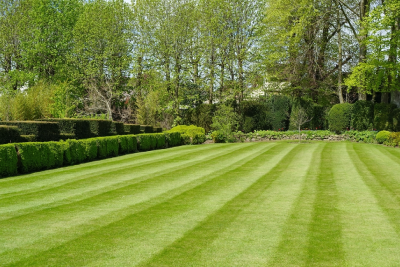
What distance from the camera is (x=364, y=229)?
18.4 feet

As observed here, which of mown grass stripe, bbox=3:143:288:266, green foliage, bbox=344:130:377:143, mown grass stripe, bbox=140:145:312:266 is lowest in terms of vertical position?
mown grass stripe, bbox=140:145:312:266

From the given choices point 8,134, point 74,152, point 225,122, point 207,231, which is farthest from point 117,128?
point 207,231

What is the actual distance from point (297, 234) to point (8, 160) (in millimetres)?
9184

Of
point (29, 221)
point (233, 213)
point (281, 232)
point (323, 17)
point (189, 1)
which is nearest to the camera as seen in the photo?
point (281, 232)

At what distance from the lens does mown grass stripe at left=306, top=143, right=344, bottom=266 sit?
453 centimetres

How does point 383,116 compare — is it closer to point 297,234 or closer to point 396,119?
point 396,119

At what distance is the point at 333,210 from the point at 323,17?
23137mm

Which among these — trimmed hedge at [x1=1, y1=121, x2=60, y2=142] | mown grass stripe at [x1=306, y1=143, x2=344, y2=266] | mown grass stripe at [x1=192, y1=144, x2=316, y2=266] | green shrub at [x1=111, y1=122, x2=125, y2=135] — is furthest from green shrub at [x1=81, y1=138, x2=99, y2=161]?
mown grass stripe at [x1=306, y1=143, x2=344, y2=266]

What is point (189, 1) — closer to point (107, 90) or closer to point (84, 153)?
point (107, 90)

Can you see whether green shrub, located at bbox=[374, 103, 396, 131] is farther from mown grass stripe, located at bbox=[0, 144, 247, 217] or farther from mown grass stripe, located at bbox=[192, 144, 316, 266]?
mown grass stripe, located at bbox=[192, 144, 316, 266]

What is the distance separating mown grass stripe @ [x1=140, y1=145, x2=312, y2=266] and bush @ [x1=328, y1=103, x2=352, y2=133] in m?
18.3

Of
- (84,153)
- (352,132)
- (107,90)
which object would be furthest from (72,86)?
(352,132)

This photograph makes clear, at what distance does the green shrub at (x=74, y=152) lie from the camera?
1334 cm

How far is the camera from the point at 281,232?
5461 mm
